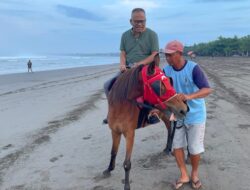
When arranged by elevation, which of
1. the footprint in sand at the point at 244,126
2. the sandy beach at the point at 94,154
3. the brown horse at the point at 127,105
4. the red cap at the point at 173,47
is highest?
the red cap at the point at 173,47

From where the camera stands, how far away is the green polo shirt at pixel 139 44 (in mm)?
6141

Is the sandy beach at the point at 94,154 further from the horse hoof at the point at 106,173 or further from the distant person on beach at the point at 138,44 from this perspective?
the distant person on beach at the point at 138,44

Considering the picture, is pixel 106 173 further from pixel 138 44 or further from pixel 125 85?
pixel 138 44

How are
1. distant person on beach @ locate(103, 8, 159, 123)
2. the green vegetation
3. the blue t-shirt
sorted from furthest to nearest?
the green vegetation
distant person on beach @ locate(103, 8, 159, 123)
the blue t-shirt

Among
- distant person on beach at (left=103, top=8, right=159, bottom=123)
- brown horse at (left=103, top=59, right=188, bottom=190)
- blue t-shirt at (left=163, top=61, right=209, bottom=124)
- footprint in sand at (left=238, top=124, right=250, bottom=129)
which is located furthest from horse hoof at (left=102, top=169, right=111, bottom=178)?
footprint in sand at (left=238, top=124, right=250, bottom=129)

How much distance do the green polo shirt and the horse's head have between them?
161cm

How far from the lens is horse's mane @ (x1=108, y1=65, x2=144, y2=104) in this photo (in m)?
4.97

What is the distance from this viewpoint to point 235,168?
5.89m

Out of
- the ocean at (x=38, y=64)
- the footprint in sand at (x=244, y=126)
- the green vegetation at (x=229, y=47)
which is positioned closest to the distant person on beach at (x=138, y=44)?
the footprint in sand at (x=244, y=126)

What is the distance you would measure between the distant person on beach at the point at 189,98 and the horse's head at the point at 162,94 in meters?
0.19

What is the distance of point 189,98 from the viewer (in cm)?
460

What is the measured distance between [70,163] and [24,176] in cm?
85

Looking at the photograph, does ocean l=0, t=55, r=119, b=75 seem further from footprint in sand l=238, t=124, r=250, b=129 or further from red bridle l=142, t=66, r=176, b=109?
red bridle l=142, t=66, r=176, b=109

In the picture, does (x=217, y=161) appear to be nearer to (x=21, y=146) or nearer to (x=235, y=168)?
(x=235, y=168)
